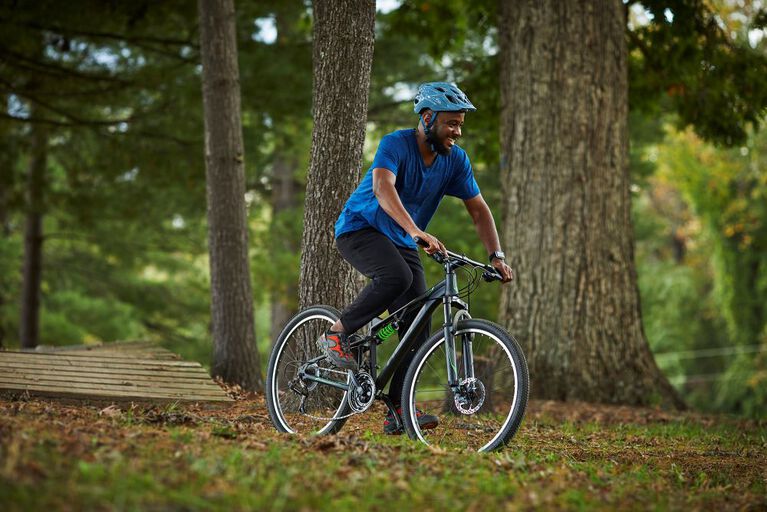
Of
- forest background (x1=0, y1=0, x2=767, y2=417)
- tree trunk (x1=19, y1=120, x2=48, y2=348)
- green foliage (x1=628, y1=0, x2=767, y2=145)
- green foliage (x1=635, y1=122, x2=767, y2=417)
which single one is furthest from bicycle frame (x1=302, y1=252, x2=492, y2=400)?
green foliage (x1=635, y1=122, x2=767, y2=417)

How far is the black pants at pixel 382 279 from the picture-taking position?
5.30 meters

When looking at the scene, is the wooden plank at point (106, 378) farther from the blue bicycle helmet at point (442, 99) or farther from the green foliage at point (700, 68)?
the green foliage at point (700, 68)

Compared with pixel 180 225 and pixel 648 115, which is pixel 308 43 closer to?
pixel 648 115

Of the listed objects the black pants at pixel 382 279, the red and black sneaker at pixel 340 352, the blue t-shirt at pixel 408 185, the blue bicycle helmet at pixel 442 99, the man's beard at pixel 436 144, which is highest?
the blue bicycle helmet at pixel 442 99

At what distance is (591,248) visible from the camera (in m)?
9.70

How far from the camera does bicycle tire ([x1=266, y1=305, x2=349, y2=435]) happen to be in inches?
236

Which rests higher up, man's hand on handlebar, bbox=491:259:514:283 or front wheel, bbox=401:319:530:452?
man's hand on handlebar, bbox=491:259:514:283

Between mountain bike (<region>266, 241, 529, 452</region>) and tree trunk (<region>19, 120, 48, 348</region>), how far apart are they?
1095 cm

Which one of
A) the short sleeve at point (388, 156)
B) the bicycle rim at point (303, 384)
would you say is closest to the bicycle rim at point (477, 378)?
the bicycle rim at point (303, 384)

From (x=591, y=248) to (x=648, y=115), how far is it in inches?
152

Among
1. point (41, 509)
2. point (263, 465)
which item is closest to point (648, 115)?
point (263, 465)

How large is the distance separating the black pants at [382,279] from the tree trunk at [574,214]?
4.30m

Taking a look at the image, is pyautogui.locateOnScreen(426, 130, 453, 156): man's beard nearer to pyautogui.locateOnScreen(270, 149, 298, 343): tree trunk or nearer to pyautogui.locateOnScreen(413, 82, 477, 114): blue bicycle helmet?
pyautogui.locateOnScreen(413, 82, 477, 114): blue bicycle helmet

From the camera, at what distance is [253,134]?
13.1 meters
